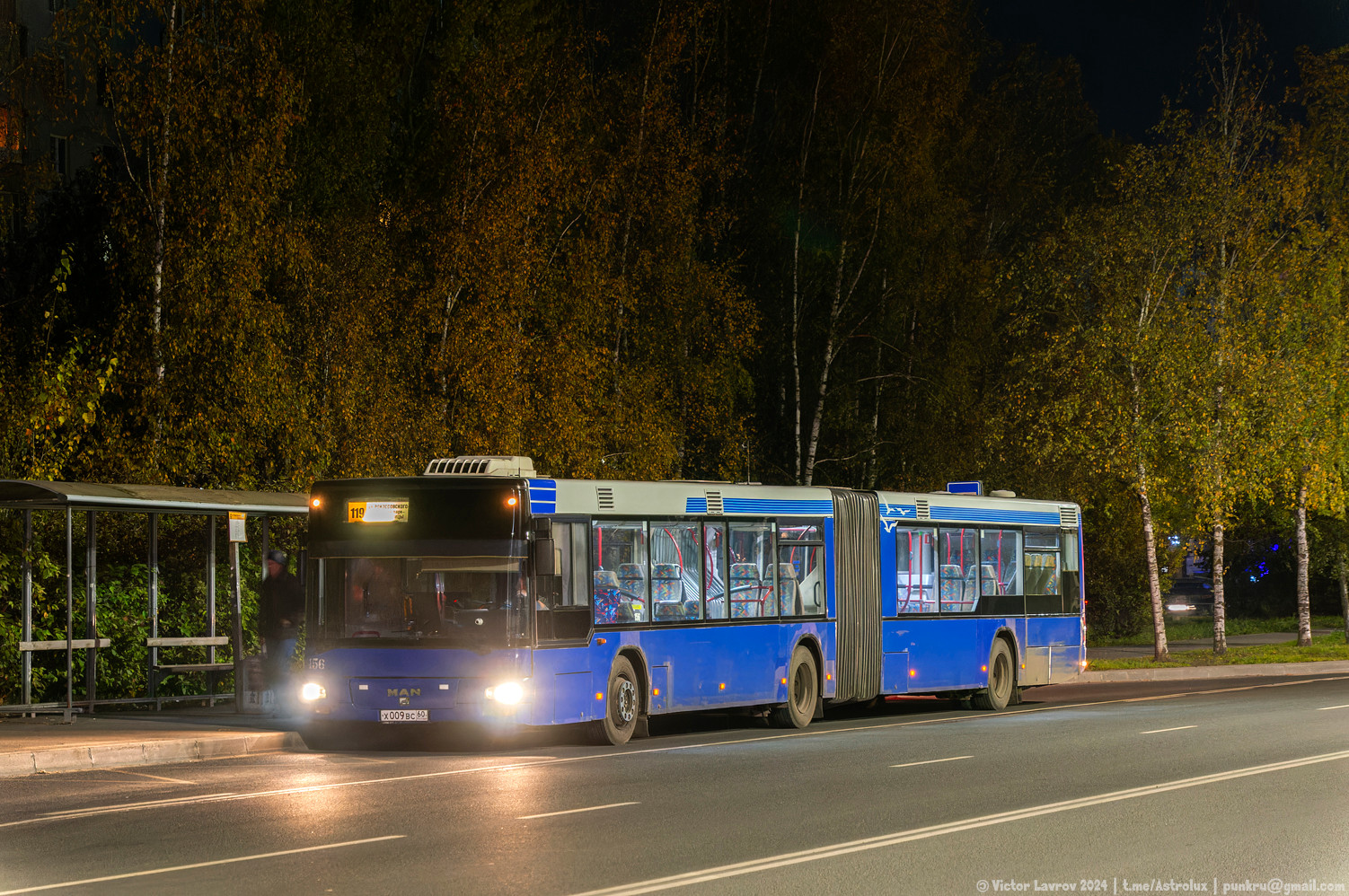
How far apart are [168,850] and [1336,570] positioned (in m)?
49.0

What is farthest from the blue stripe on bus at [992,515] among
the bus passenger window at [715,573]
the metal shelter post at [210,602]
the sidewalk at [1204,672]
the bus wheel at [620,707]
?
the metal shelter post at [210,602]

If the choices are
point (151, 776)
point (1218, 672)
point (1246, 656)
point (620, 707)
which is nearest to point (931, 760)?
point (620, 707)

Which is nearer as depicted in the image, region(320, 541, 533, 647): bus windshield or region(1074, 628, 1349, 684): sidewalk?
region(320, 541, 533, 647): bus windshield

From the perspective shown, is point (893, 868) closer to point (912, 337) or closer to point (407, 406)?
point (407, 406)

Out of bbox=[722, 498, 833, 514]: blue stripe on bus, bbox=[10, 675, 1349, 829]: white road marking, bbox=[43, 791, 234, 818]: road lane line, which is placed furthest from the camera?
bbox=[722, 498, 833, 514]: blue stripe on bus

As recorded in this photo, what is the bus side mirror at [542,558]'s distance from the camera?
16812 millimetres

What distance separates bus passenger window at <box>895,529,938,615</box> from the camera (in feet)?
75.3

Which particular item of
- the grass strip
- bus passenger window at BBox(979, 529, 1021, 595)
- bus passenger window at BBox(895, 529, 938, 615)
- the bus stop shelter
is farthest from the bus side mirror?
the grass strip

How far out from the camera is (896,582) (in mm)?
22859

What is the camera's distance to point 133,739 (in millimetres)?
16938

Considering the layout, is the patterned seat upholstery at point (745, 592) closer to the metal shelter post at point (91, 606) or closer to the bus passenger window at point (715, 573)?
the bus passenger window at point (715, 573)

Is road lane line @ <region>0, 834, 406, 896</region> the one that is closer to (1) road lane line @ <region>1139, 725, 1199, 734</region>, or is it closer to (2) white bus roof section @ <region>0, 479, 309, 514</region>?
(2) white bus roof section @ <region>0, 479, 309, 514</region>

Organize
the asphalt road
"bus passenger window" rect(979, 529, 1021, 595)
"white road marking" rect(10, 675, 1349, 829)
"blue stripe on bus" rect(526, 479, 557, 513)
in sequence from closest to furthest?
the asphalt road
"white road marking" rect(10, 675, 1349, 829)
"blue stripe on bus" rect(526, 479, 557, 513)
"bus passenger window" rect(979, 529, 1021, 595)

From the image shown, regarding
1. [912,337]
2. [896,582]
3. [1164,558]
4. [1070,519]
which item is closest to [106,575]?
[896,582]
